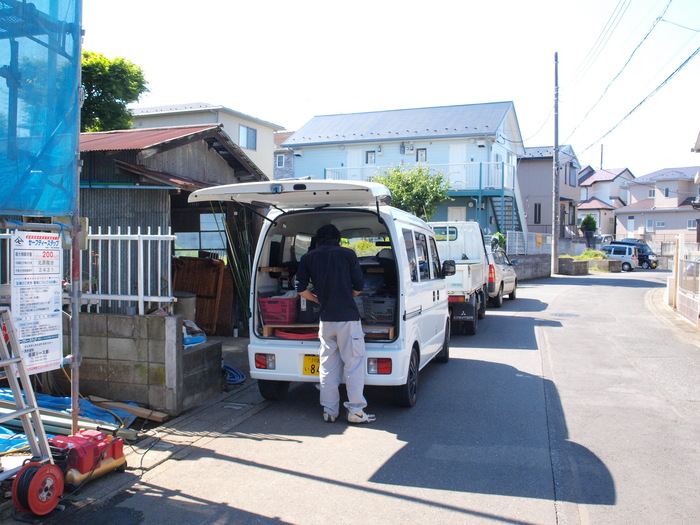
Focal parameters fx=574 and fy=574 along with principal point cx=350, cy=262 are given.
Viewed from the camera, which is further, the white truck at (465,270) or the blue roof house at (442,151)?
the blue roof house at (442,151)

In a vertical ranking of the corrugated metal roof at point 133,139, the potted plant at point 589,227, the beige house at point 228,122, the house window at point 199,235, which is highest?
the beige house at point 228,122

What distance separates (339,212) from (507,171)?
22940mm

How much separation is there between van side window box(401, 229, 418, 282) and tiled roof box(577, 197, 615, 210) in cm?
5141

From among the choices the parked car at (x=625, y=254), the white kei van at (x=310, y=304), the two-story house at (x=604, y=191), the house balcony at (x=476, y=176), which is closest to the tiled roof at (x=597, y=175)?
the two-story house at (x=604, y=191)

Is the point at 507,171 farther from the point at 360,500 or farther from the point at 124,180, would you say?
the point at 360,500

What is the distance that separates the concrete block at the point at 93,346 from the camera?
5.79 m

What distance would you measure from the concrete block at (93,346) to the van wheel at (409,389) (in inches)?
118

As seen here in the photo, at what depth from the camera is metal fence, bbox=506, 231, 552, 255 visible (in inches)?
1017

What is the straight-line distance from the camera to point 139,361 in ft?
18.6

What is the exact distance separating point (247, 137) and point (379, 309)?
75.3 feet

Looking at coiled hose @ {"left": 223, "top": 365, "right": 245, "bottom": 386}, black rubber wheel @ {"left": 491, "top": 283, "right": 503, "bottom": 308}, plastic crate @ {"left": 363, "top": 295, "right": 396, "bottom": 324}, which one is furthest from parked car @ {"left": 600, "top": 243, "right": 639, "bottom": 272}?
plastic crate @ {"left": 363, "top": 295, "right": 396, "bottom": 324}

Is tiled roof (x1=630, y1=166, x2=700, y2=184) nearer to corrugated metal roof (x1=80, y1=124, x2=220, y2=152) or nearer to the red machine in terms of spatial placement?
corrugated metal roof (x1=80, y1=124, x2=220, y2=152)

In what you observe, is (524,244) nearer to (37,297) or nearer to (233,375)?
(233,375)

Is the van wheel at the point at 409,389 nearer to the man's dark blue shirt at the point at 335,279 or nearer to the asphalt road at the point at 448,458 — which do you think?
the asphalt road at the point at 448,458
